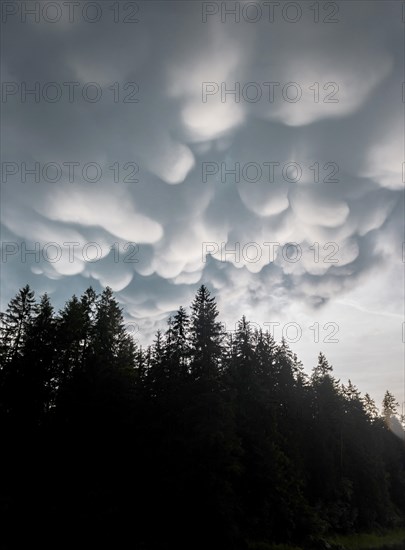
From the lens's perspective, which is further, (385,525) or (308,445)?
(385,525)

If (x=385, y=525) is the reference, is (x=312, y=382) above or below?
above

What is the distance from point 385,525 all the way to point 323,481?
683 inches

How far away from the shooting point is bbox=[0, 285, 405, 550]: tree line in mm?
28875

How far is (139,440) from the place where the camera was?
111 ft

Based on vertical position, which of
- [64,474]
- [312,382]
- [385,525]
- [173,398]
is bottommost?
[385,525]

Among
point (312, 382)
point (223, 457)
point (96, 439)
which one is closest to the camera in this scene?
point (223, 457)

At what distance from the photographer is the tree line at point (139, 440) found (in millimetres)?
28875

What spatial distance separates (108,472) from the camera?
109ft

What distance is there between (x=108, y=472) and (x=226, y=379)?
12433 mm

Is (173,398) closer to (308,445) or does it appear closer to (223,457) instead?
(223,457)

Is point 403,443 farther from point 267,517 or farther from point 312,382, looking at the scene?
point 267,517

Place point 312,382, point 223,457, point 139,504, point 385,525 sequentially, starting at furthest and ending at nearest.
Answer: point 312,382 → point 385,525 → point 139,504 → point 223,457

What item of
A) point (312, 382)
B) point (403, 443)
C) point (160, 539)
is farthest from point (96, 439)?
point (403, 443)

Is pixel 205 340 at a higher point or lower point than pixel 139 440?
higher
